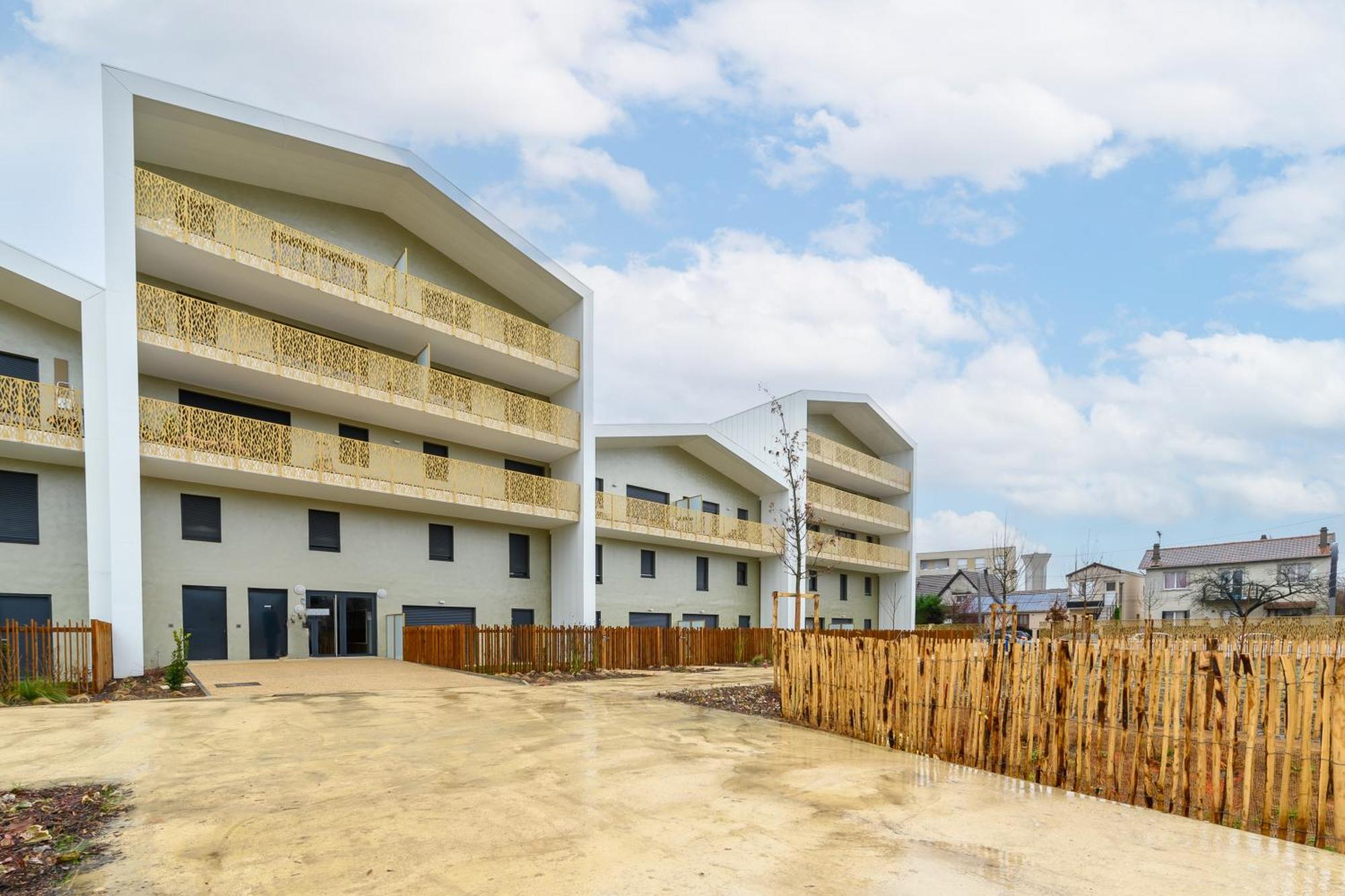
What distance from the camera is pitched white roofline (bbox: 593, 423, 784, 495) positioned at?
31.5 m

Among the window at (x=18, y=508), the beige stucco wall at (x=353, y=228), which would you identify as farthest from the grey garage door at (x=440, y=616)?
the beige stucco wall at (x=353, y=228)

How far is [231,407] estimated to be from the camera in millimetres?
22656

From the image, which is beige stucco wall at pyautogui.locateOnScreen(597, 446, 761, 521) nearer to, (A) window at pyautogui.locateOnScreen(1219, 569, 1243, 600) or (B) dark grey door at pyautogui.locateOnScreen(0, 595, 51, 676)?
(B) dark grey door at pyautogui.locateOnScreen(0, 595, 51, 676)

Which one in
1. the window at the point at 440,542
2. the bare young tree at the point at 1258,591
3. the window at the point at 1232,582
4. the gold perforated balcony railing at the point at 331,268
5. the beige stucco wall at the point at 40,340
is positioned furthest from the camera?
the window at the point at 1232,582

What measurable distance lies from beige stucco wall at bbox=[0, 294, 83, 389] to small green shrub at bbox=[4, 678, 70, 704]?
7.89 meters

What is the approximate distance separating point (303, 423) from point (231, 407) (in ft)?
6.36

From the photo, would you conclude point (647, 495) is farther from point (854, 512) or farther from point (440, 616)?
point (854, 512)

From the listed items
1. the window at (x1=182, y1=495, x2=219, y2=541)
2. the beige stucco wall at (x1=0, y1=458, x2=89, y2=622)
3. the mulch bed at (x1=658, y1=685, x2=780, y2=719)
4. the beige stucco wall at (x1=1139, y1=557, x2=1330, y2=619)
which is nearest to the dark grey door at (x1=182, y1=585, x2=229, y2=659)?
the window at (x1=182, y1=495, x2=219, y2=541)

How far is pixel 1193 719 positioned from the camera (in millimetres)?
7273

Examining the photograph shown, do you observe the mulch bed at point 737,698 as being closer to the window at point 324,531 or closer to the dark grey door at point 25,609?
the window at point 324,531

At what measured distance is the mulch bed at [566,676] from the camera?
19.0m

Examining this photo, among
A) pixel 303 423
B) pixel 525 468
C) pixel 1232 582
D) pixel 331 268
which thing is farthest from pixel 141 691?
pixel 1232 582

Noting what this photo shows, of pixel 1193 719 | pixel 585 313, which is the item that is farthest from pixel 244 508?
pixel 1193 719

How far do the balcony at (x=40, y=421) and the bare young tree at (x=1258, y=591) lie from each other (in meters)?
59.5
